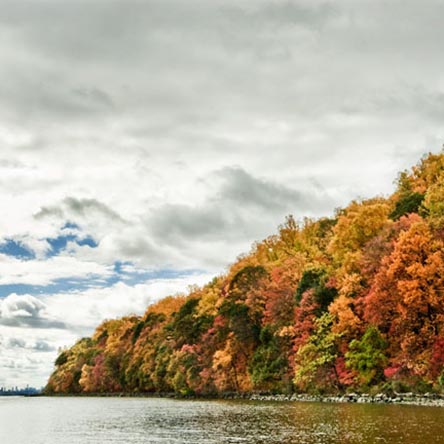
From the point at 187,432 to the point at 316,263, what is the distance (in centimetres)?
4816

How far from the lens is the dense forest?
5838cm

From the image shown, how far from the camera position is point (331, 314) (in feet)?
234

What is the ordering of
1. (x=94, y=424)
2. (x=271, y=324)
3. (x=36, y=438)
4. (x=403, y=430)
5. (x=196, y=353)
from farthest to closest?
(x=196, y=353) → (x=271, y=324) → (x=94, y=424) → (x=36, y=438) → (x=403, y=430)

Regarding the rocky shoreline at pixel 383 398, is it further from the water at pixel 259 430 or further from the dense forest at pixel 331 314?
the water at pixel 259 430

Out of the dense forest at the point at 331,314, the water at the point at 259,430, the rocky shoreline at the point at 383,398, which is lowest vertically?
the rocky shoreline at the point at 383,398

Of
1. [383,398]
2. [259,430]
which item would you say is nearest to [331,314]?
[383,398]

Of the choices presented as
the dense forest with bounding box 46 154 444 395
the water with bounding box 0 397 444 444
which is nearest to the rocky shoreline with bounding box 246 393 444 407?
the dense forest with bounding box 46 154 444 395

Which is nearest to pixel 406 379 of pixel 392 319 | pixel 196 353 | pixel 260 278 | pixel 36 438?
pixel 392 319

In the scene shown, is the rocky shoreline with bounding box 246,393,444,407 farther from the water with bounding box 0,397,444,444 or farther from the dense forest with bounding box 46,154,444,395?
the water with bounding box 0,397,444,444

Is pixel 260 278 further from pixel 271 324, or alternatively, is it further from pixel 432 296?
pixel 432 296

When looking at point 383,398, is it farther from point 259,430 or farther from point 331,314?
point 259,430

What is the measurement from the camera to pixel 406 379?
187ft

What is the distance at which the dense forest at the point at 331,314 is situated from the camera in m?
58.4

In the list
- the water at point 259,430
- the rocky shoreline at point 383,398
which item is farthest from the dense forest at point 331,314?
the water at point 259,430
